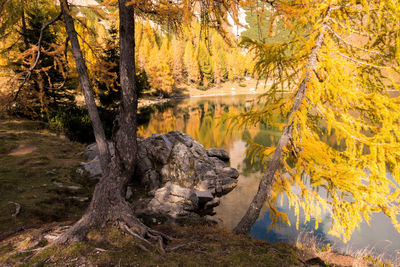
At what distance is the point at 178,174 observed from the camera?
1254 cm

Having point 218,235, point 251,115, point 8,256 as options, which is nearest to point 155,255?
point 218,235

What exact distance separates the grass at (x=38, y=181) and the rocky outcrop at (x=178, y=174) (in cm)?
129

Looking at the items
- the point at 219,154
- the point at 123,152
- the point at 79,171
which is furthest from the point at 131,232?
the point at 219,154

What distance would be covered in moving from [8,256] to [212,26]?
607cm

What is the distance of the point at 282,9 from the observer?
13.2 feet

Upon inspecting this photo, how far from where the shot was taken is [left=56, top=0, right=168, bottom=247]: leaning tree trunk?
16.2 ft

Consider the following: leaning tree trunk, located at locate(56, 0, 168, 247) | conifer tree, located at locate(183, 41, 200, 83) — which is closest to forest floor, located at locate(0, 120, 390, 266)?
leaning tree trunk, located at locate(56, 0, 168, 247)

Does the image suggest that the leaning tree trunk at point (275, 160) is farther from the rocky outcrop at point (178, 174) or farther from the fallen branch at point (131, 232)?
the rocky outcrop at point (178, 174)

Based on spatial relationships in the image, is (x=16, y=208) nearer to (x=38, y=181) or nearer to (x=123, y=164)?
(x=38, y=181)

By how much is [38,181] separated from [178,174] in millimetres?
6584

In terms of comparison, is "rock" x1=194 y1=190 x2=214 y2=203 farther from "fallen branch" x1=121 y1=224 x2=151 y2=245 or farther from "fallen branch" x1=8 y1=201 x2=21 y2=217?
"fallen branch" x1=8 y1=201 x2=21 y2=217

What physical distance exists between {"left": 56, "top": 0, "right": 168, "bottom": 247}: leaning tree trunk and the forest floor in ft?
0.95

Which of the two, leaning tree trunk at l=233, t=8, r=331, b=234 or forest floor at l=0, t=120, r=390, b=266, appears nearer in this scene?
Result: forest floor at l=0, t=120, r=390, b=266

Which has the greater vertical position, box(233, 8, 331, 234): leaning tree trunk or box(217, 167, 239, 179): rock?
box(233, 8, 331, 234): leaning tree trunk
